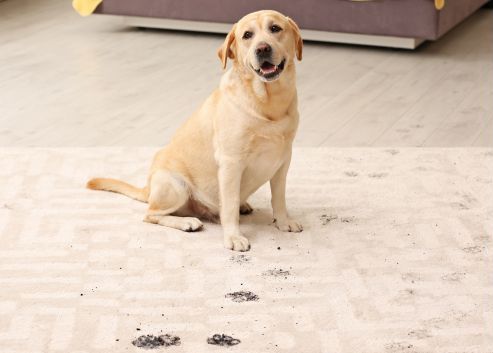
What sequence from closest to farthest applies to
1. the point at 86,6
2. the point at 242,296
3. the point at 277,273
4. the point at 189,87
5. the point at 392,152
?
the point at 242,296
the point at 277,273
the point at 392,152
the point at 189,87
the point at 86,6

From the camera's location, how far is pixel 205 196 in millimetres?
2709

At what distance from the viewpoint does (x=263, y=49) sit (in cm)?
242

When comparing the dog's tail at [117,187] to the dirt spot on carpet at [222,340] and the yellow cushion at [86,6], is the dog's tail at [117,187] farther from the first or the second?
the yellow cushion at [86,6]

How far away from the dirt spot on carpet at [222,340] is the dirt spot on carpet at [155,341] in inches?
3.1

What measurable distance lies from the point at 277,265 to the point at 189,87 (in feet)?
6.37

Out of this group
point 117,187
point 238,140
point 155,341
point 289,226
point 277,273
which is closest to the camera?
point 155,341

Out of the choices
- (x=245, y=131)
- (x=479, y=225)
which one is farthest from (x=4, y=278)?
(x=479, y=225)

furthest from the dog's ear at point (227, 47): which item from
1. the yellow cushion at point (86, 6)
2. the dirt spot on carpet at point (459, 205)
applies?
the yellow cushion at point (86, 6)

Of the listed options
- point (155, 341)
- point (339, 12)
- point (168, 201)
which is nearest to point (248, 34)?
point (168, 201)

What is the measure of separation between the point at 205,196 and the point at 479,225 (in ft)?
2.79

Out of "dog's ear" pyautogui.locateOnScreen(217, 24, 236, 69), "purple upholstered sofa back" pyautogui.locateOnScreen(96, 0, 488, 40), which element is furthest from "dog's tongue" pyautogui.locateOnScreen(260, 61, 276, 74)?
"purple upholstered sofa back" pyautogui.locateOnScreen(96, 0, 488, 40)

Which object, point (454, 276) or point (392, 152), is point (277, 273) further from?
point (392, 152)

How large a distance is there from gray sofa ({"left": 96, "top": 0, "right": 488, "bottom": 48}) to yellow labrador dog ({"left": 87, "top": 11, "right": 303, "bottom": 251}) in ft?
6.71

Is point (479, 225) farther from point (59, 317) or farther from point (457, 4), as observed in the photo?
point (457, 4)
